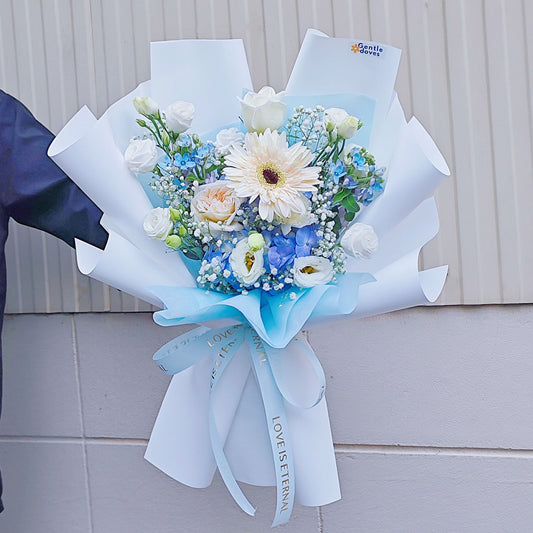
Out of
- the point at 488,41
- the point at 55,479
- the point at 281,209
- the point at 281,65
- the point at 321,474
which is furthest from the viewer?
the point at 55,479

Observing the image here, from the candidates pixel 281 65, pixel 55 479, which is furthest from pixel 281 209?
pixel 55 479

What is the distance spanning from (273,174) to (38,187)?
1.78ft

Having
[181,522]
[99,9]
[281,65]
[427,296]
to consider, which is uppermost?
[99,9]

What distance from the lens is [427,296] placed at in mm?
1124

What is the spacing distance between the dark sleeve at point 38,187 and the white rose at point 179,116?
0.31 metres

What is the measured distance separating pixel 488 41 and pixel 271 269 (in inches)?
26.8

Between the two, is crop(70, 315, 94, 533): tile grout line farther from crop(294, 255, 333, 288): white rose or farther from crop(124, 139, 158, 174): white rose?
crop(294, 255, 333, 288): white rose

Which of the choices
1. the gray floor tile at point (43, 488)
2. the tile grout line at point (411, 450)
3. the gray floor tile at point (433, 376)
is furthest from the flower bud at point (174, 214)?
the gray floor tile at point (43, 488)

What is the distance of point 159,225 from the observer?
1.13m

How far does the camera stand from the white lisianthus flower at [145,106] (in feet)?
3.88

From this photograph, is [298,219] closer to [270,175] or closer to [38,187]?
[270,175]

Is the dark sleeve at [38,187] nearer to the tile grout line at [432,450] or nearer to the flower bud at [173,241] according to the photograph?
the flower bud at [173,241]

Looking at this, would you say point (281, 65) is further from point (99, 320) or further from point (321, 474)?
point (321, 474)

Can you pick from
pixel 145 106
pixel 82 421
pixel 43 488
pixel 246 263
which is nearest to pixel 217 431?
pixel 246 263
